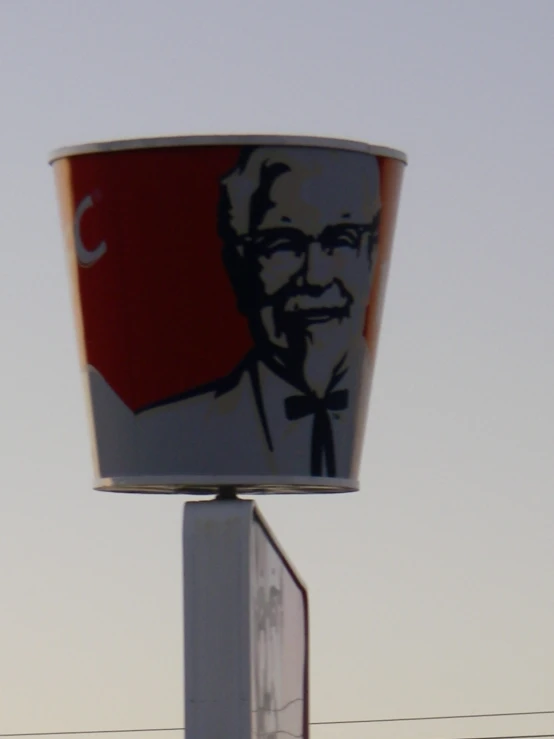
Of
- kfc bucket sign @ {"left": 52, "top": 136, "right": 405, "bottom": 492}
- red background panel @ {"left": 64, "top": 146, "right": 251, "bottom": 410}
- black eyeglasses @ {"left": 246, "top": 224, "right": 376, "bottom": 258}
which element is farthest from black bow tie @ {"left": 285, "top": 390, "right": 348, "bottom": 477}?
black eyeglasses @ {"left": 246, "top": 224, "right": 376, "bottom": 258}

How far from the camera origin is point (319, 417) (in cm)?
1634

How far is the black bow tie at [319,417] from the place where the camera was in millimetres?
16219

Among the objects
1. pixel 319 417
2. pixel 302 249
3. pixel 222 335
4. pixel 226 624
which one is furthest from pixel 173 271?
pixel 226 624

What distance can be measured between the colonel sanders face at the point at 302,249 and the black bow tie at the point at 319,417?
9 centimetres

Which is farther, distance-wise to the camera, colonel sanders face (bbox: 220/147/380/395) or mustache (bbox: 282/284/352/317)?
mustache (bbox: 282/284/352/317)

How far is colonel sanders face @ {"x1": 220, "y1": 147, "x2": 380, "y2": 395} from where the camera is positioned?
52.6 ft

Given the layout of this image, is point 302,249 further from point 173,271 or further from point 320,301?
point 173,271

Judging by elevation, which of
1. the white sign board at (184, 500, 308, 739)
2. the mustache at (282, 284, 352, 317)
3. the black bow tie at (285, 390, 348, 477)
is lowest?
the white sign board at (184, 500, 308, 739)

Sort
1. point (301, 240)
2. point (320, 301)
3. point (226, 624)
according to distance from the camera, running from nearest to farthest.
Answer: point (226, 624)
point (301, 240)
point (320, 301)

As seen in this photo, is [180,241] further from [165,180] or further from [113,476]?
[113,476]

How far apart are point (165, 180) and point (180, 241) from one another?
0.38 meters

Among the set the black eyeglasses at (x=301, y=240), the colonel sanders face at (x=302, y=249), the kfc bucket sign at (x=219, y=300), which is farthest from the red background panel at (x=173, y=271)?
the black eyeglasses at (x=301, y=240)

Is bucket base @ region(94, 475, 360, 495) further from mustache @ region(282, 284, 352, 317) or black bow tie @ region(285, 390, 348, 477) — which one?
mustache @ region(282, 284, 352, 317)

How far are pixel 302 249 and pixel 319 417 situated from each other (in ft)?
3.43
